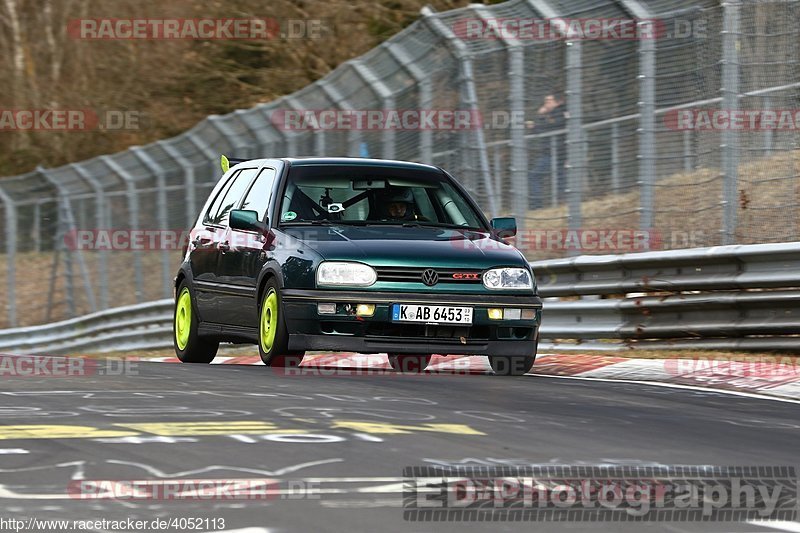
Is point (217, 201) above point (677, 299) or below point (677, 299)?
above

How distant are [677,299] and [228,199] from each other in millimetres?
3728

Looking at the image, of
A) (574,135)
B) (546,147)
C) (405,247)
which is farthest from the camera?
(546,147)

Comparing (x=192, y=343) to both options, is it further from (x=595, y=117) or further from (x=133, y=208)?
(x=133, y=208)

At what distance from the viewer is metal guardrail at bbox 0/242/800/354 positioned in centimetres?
1228

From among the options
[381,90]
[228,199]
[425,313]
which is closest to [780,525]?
[425,313]

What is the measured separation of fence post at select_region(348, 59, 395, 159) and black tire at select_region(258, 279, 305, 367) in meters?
5.40

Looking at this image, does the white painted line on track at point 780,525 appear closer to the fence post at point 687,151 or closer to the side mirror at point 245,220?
the side mirror at point 245,220

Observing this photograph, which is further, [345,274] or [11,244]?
[11,244]

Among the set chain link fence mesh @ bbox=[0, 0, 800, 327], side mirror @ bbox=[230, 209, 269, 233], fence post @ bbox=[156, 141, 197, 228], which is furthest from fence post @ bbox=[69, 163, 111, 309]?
side mirror @ bbox=[230, 209, 269, 233]

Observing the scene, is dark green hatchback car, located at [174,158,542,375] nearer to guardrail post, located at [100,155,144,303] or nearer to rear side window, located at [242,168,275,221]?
rear side window, located at [242,168,275,221]

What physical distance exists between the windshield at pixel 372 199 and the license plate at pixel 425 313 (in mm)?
1094

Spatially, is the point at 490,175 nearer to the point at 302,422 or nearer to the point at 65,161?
the point at 302,422

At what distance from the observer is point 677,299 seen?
43.1ft

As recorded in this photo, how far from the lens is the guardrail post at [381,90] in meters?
16.9
